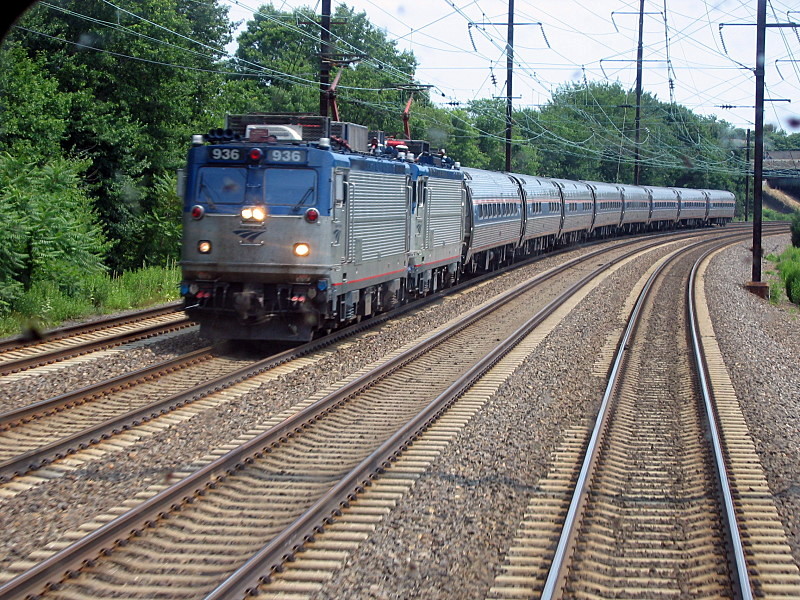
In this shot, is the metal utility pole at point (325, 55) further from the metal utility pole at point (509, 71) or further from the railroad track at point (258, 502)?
the metal utility pole at point (509, 71)

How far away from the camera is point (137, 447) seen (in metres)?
8.53

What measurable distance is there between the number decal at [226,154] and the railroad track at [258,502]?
3667 mm

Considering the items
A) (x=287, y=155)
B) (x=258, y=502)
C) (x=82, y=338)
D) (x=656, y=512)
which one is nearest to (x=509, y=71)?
(x=287, y=155)

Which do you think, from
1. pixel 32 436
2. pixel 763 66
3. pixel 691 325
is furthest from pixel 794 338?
pixel 32 436

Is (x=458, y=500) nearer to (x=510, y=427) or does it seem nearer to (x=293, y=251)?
(x=510, y=427)

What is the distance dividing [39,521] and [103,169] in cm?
2338

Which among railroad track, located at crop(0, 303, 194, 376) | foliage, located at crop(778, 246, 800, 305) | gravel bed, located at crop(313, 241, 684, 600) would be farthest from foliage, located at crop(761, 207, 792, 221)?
gravel bed, located at crop(313, 241, 684, 600)

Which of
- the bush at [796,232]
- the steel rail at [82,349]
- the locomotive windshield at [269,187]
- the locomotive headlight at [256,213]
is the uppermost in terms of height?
the locomotive windshield at [269,187]

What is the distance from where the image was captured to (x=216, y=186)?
43.4ft

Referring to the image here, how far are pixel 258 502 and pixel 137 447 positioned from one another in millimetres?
1820

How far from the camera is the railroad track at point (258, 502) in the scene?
18.5 ft

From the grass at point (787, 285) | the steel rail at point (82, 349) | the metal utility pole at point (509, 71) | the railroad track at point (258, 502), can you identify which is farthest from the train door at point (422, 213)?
the metal utility pole at point (509, 71)

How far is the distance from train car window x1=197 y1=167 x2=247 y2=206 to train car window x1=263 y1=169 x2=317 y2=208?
37 cm

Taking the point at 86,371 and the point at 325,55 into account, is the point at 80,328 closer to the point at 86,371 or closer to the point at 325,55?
the point at 86,371
